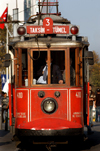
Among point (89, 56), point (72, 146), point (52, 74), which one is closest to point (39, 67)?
point (52, 74)

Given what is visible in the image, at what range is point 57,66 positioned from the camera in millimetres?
11320

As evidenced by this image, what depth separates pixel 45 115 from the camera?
431 inches

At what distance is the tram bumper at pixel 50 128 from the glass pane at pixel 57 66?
43.0 inches

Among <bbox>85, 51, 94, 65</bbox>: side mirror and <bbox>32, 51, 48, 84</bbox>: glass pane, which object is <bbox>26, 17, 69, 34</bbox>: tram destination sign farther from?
<bbox>85, 51, 94, 65</bbox>: side mirror

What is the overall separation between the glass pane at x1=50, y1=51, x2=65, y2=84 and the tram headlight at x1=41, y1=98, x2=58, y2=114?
0.56m

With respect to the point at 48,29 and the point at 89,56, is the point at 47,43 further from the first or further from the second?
the point at 89,56

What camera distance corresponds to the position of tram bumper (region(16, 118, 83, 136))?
407 inches

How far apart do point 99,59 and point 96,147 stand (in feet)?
188

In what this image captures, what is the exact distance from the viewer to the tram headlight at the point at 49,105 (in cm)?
1094

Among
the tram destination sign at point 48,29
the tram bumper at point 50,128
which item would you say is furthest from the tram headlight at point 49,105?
the tram destination sign at point 48,29

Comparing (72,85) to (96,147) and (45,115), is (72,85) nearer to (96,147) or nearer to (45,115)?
(45,115)

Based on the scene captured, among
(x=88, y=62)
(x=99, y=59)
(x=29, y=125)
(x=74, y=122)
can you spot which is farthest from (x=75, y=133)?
(x=99, y=59)

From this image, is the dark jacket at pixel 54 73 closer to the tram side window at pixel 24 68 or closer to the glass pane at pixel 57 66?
the glass pane at pixel 57 66

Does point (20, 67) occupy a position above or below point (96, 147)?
above
